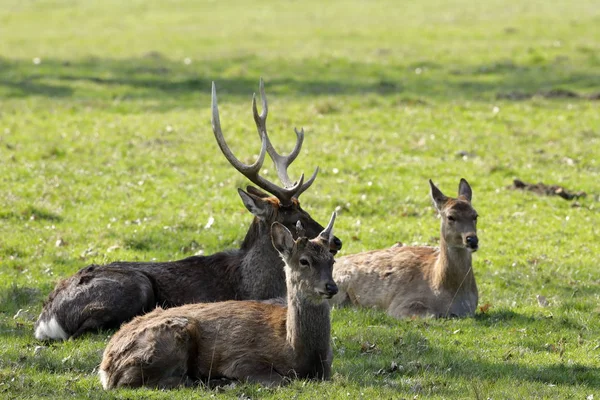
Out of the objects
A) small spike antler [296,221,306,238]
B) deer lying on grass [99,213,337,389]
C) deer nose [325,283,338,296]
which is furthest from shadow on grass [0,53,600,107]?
deer nose [325,283,338,296]

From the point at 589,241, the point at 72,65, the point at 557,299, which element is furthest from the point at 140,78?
the point at 557,299

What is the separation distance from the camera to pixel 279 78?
92.9 ft

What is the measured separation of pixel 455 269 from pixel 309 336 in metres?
3.55

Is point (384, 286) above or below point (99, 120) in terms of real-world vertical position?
below

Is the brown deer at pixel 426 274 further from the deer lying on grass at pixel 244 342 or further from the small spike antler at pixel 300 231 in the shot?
the deer lying on grass at pixel 244 342

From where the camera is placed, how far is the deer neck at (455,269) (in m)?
11.6

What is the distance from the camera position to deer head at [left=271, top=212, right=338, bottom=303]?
27.7ft

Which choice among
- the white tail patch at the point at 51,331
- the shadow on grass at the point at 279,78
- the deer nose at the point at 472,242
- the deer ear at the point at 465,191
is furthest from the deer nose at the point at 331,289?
the shadow on grass at the point at 279,78

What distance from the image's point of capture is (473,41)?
34688 millimetres

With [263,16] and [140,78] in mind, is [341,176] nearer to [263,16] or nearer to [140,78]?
[140,78]

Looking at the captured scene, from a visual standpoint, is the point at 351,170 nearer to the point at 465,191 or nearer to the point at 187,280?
the point at 465,191

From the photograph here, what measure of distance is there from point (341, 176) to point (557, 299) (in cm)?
664

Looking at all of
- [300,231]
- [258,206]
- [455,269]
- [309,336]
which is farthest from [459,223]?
[309,336]

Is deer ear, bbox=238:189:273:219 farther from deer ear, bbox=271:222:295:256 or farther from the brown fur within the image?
deer ear, bbox=271:222:295:256
